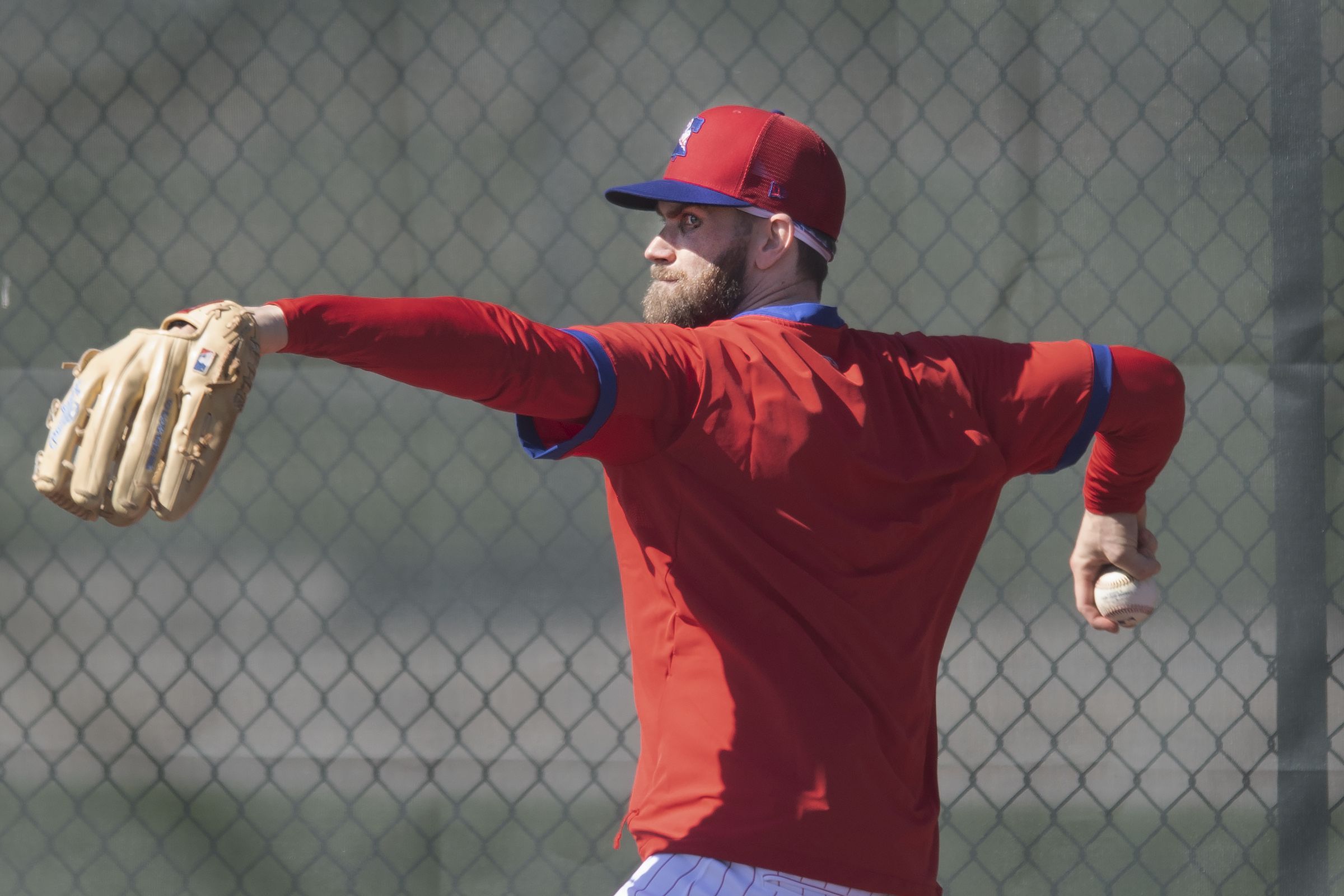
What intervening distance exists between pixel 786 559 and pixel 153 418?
2.71 ft

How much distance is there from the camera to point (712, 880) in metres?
1.58

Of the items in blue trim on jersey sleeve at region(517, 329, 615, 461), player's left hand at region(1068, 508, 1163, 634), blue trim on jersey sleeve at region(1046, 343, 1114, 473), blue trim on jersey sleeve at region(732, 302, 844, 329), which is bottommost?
player's left hand at region(1068, 508, 1163, 634)

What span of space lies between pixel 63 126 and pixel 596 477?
1.68m

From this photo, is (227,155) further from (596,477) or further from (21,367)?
(596,477)

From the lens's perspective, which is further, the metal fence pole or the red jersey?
the metal fence pole

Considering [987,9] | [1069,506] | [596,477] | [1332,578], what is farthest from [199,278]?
[1332,578]

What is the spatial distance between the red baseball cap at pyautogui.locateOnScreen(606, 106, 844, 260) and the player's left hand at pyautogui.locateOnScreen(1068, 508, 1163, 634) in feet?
2.47

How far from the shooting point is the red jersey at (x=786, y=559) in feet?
5.06

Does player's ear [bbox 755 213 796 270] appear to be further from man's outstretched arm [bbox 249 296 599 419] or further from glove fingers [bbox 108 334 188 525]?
glove fingers [bbox 108 334 188 525]

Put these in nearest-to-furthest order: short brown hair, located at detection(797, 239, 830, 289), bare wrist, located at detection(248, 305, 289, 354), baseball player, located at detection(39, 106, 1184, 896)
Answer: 1. bare wrist, located at detection(248, 305, 289, 354)
2. baseball player, located at detection(39, 106, 1184, 896)
3. short brown hair, located at detection(797, 239, 830, 289)

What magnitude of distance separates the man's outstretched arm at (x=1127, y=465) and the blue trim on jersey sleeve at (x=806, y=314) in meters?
0.49

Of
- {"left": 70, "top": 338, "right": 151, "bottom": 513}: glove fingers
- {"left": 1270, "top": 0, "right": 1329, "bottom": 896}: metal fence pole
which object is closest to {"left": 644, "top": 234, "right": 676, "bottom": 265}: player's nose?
{"left": 70, "top": 338, "right": 151, "bottom": 513}: glove fingers

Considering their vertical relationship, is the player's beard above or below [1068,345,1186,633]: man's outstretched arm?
above

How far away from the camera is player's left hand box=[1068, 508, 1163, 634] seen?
2.12 m
